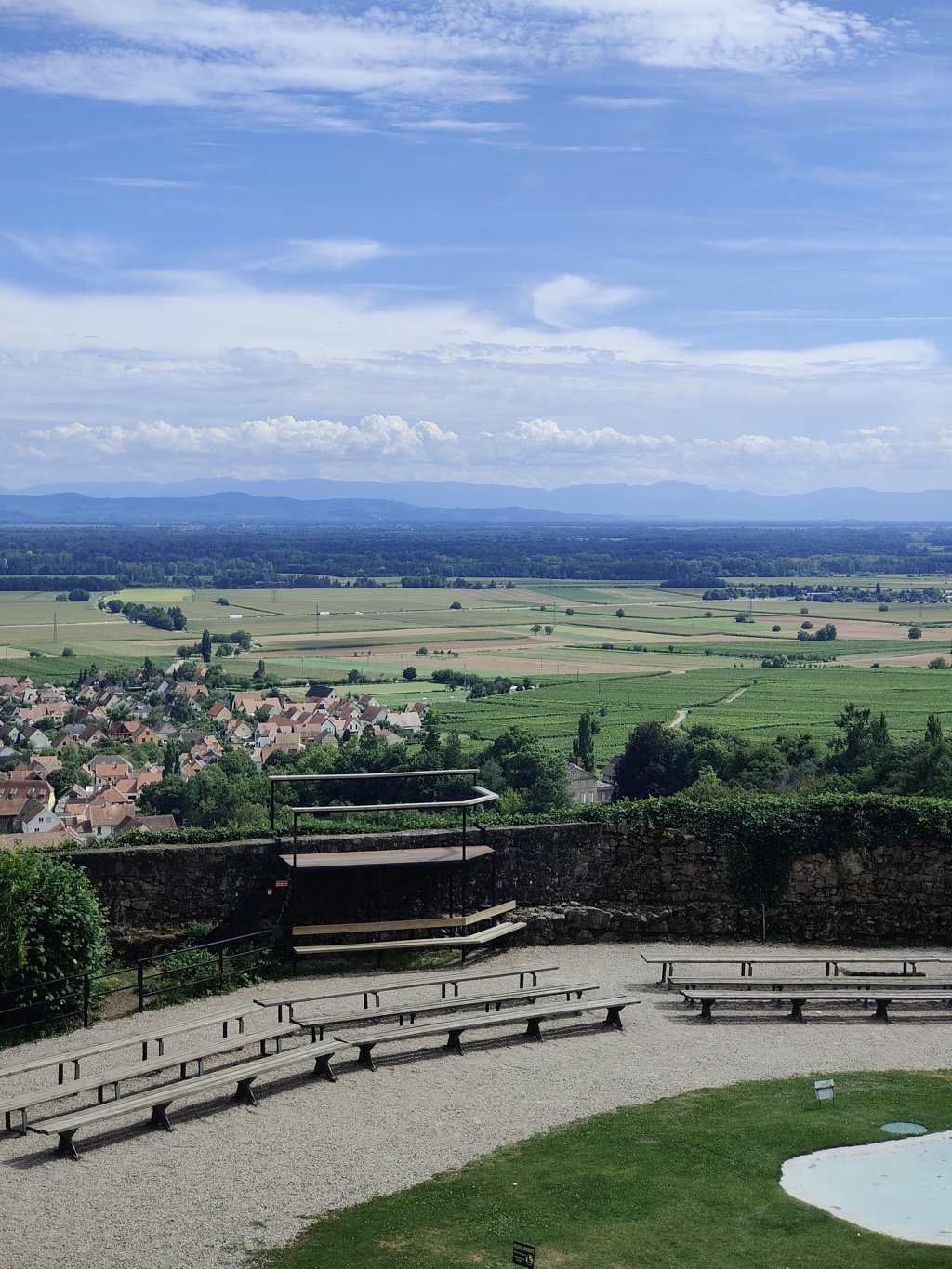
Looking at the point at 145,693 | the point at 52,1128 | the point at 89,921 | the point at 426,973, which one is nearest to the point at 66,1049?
the point at 89,921

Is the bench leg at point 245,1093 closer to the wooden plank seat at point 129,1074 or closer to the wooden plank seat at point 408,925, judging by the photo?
the wooden plank seat at point 129,1074

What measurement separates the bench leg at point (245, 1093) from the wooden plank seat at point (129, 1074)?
442mm

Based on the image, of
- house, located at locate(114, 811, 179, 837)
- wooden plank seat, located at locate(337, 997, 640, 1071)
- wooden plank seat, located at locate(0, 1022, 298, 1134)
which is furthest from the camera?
house, located at locate(114, 811, 179, 837)

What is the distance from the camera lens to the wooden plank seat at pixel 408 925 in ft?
45.5

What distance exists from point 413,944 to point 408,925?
224 millimetres

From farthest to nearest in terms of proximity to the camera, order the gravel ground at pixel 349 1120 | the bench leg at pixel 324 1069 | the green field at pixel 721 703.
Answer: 1. the green field at pixel 721 703
2. the bench leg at pixel 324 1069
3. the gravel ground at pixel 349 1120

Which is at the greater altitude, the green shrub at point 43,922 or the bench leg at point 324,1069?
the green shrub at point 43,922

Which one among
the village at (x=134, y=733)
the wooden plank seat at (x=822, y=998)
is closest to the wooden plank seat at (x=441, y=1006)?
the wooden plank seat at (x=822, y=998)

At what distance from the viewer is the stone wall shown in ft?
49.2

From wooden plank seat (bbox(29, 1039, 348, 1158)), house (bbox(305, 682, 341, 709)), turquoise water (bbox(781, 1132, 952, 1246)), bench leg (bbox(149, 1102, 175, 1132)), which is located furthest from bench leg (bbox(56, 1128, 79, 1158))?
house (bbox(305, 682, 341, 709))

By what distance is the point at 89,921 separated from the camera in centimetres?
1248

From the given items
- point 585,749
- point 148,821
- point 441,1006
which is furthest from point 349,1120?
point 585,749

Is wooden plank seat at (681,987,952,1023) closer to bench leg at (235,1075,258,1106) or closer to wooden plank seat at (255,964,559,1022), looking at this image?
wooden plank seat at (255,964,559,1022)

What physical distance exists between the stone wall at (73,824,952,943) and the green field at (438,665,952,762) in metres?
37.4
